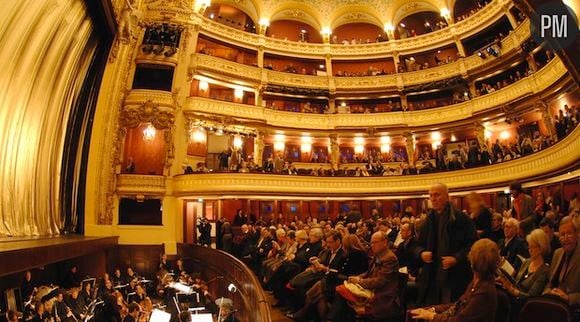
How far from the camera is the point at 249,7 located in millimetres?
19719

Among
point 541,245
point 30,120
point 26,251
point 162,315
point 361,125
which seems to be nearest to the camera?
point 541,245

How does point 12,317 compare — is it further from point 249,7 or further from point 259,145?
point 249,7

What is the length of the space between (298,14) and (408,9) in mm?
5864

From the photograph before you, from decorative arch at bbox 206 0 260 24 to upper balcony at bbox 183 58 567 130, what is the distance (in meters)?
5.51

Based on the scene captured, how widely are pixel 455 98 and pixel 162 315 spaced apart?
16.2 m

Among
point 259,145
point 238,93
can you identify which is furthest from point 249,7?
point 259,145

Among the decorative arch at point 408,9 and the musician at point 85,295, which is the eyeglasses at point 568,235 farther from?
the decorative arch at point 408,9

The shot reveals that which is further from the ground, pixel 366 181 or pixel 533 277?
pixel 366 181

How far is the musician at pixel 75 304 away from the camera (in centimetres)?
814

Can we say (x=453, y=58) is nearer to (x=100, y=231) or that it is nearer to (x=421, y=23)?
(x=421, y=23)

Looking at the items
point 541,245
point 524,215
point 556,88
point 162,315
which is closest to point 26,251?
point 162,315

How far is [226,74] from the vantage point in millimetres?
17391

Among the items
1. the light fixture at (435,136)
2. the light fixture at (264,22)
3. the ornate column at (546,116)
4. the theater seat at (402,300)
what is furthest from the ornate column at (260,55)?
the theater seat at (402,300)

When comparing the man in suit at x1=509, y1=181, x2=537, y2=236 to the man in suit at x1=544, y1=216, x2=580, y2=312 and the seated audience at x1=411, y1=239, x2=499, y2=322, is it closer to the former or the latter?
the man in suit at x1=544, y1=216, x2=580, y2=312
